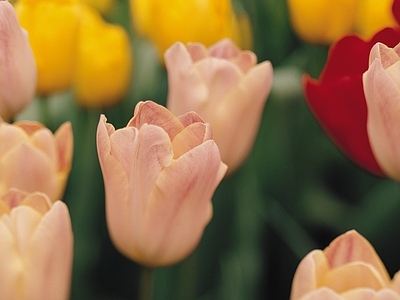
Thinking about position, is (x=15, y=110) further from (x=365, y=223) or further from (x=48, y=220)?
(x=365, y=223)

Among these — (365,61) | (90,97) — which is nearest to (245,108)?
(365,61)

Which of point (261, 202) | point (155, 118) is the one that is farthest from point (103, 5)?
point (155, 118)

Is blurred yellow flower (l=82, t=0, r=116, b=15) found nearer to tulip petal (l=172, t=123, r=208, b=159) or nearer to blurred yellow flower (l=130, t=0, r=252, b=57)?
blurred yellow flower (l=130, t=0, r=252, b=57)

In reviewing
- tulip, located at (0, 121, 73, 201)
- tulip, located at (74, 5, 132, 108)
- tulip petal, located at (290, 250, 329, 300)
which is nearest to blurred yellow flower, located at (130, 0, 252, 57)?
tulip, located at (74, 5, 132, 108)

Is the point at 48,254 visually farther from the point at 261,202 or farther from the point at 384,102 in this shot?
the point at 261,202

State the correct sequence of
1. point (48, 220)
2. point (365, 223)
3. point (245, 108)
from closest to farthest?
point (48, 220), point (245, 108), point (365, 223)

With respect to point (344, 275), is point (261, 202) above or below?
below

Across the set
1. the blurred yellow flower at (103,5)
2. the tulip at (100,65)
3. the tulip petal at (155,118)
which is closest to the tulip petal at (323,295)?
the tulip petal at (155,118)
